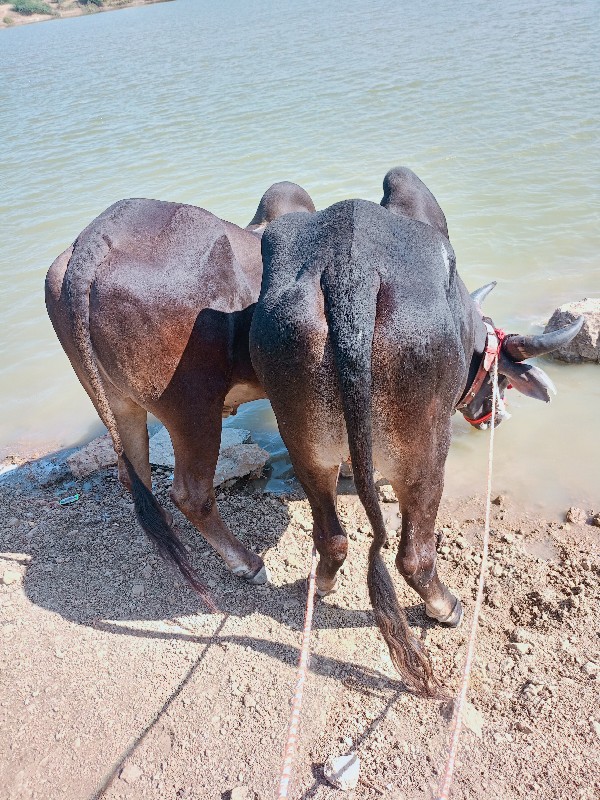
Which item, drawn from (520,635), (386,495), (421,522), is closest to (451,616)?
(520,635)

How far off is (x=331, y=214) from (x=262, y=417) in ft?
9.71

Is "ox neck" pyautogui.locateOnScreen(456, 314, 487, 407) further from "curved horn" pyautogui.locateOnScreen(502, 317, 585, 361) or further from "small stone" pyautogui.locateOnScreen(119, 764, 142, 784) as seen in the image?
"small stone" pyautogui.locateOnScreen(119, 764, 142, 784)

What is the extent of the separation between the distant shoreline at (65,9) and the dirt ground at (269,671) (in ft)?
181

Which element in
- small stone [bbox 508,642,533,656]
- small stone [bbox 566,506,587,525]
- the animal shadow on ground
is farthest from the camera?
small stone [bbox 566,506,587,525]

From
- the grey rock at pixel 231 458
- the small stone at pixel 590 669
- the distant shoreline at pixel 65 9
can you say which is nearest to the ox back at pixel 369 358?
the small stone at pixel 590 669

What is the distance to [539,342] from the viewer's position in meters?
3.15

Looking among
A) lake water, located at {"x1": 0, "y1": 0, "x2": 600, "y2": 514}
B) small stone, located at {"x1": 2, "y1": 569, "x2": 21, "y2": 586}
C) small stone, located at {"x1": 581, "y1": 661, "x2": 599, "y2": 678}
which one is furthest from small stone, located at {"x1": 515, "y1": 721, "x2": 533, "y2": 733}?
small stone, located at {"x1": 2, "y1": 569, "x2": 21, "y2": 586}

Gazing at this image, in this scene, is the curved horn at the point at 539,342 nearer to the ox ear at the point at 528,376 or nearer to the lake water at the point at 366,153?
the ox ear at the point at 528,376

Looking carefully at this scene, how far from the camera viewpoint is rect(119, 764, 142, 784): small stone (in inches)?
98.8

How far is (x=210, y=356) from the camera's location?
9.54 ft

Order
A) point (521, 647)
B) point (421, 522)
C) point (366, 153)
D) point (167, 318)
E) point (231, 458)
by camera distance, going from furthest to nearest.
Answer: point (366, 153), point (231, 458), point (521, 647), point (167, 318), point (421, 522)

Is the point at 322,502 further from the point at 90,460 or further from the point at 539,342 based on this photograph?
the point at 90,460

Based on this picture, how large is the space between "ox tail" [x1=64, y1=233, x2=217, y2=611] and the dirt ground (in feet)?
0.79

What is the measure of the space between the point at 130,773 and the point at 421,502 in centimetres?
147
